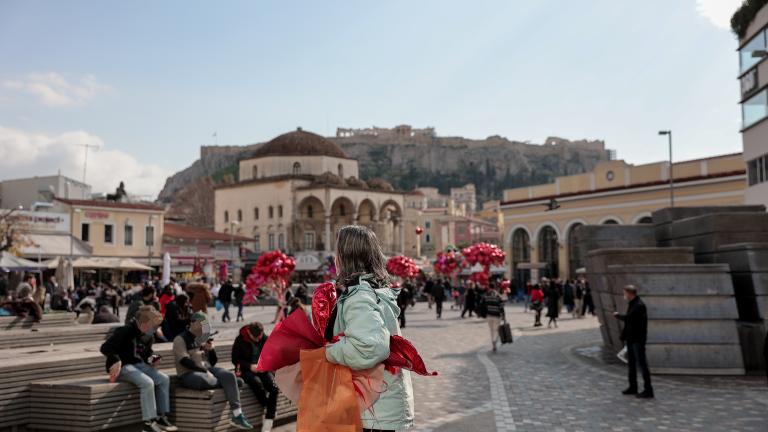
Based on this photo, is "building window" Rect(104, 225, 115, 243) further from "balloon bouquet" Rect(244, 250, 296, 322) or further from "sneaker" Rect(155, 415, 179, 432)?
"sneaker" Rect(155, 415, 179, 432)

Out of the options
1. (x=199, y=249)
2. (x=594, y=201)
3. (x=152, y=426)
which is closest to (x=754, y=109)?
(x=594, y=201)

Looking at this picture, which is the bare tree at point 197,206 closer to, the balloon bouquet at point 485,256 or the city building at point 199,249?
the city building at point 199,249

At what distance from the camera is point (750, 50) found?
87.7ft

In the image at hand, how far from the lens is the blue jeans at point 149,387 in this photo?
7430 mm

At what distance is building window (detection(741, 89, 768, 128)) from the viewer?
2606cm

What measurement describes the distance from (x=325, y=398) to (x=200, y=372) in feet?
15.3

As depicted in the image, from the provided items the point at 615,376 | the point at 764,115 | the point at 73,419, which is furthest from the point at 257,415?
the point at 764,115

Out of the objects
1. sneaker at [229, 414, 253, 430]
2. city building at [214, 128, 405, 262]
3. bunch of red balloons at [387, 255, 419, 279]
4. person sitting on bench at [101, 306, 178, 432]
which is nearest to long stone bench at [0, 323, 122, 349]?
person sitting on bench at [101, 306, 178, 432]

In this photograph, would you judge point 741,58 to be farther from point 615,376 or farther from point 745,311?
point 615,376

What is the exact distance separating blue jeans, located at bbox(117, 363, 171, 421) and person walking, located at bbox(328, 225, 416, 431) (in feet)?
13.9

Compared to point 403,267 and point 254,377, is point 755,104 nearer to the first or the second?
point 403,267

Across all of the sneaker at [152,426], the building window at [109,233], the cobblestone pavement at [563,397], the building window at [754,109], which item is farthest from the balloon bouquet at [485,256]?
the building window at [109,233]

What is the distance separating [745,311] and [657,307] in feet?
5.94

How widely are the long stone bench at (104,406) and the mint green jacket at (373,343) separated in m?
Answer: 4.32
